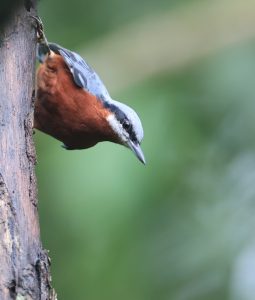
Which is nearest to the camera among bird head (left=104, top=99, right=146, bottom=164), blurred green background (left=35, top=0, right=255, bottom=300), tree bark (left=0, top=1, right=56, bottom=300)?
tree bark (left=0, top=1, right=56, bottom=300)

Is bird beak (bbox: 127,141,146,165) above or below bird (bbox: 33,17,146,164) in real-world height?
below

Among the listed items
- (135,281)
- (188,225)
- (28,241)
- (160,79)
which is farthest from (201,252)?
(28,241)

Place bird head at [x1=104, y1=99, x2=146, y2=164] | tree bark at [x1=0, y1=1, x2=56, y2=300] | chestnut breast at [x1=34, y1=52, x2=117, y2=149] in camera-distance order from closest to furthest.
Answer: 1. tree bark at [x1=0, y1=1, x2=56, y2=300]
2. chestnut breast at [x1=34, y1=52, x2=117, y2=149]
3. bird head at [x1=104, y1=99, x2=146, y2=164]

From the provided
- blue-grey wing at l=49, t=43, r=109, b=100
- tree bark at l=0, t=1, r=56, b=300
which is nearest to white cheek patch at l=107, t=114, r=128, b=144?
blue-grey wing at l=49, t=43, r=109, b=100

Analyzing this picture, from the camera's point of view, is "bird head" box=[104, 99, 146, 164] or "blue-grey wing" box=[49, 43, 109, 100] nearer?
"blue-grey wing" box=[49, 43, 109, 100]

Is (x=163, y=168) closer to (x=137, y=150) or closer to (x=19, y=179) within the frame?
(x=137, y=150)

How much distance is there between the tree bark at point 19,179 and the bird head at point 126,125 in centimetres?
166

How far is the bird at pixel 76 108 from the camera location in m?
5.13

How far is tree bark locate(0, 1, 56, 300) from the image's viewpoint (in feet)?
9.02

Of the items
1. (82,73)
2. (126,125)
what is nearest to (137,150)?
(126,125)

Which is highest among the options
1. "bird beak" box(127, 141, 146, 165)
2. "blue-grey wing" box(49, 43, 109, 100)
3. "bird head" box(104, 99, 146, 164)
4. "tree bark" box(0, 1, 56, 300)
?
"blue-grey wing" box(49, 43, 109, 100)

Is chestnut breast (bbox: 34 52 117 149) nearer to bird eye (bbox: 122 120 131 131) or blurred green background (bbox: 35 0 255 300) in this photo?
bird eye (bbox: 122 120 131 131)

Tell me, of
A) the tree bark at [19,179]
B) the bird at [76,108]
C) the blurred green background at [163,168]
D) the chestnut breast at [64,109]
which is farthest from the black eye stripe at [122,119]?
the tree bark at [19,179]

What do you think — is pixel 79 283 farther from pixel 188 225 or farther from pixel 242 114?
pixel 242 114
